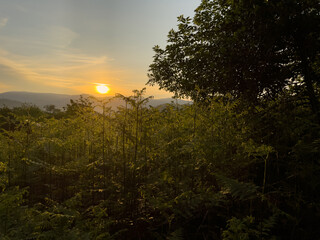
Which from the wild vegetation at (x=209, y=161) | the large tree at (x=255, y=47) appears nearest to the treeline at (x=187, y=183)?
the wild vegetation at (x=209, y=161)

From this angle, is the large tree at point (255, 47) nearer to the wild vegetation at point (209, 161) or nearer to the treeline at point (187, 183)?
the wild vegetation at point (209, 161)

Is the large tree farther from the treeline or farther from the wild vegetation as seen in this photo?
the treeline

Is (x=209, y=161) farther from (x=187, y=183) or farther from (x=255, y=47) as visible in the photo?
(x=255, y=47)

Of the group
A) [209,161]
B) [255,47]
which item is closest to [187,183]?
[209,161]

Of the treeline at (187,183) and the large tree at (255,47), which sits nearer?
the treeline at (187,183)

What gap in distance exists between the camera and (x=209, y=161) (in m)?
3.70

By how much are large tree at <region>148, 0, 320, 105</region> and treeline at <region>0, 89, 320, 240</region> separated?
0.71 meters

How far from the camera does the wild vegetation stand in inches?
118

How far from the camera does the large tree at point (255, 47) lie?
4.69 meters

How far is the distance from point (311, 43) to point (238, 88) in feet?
6.89

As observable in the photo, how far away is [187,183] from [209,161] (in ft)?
1.76

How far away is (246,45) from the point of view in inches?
242

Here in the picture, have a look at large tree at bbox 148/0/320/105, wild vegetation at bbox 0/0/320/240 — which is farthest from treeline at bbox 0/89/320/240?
large tree at bbox 148/0/320/105

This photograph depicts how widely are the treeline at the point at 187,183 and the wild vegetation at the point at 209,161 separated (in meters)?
0.02
